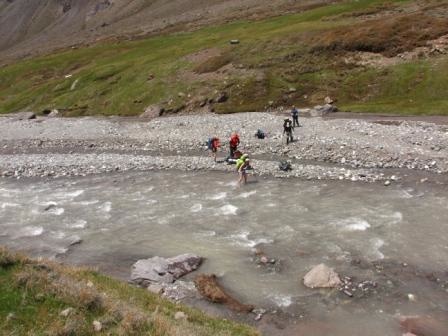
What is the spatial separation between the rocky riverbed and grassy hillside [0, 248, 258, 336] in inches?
900

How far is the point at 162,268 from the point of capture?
78.5 ft

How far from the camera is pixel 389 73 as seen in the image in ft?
218

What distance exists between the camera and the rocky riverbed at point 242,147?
130ft

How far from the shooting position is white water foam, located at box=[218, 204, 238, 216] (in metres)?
Answer: 31.7

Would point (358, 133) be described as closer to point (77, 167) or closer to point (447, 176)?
point (447, 176)

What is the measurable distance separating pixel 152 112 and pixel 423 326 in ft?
194

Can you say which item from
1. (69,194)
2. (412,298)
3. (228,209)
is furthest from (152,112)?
(412,298)

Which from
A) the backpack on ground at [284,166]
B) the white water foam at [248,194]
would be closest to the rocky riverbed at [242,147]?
the backpack on ground at [284,166]

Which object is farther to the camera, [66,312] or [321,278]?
[321,278]

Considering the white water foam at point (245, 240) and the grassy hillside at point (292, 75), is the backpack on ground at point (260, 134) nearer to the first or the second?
the grassy hillside at point (292, 75)

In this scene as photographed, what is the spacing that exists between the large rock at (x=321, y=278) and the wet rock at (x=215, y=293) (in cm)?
315

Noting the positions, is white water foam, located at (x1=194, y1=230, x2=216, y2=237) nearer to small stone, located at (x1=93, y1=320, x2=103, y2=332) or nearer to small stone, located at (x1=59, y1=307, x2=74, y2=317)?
small stone, located at (x1=59, y1=307, x2=74, y2=317)

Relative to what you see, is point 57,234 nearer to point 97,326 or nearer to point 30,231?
point 30,231

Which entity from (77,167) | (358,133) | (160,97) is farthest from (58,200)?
(160,97)
